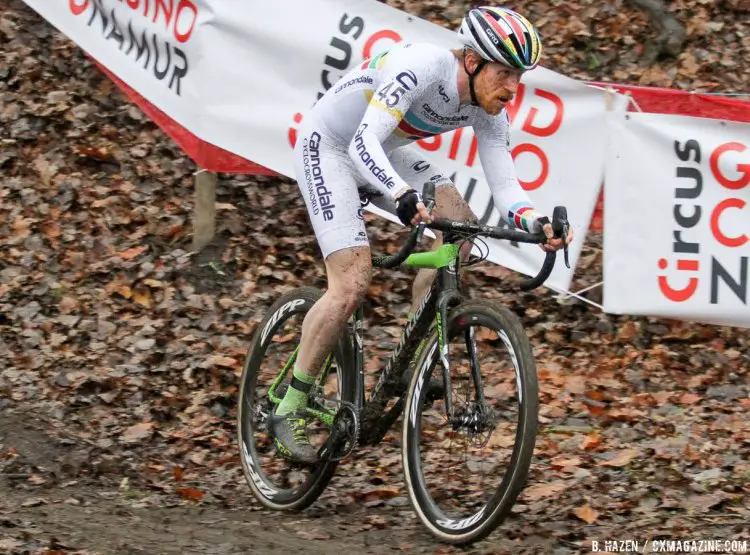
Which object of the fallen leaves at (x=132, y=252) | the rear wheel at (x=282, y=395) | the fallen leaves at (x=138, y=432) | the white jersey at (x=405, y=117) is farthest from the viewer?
the fallen leaves at (x=132, y=252)

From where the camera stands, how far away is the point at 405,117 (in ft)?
17.9

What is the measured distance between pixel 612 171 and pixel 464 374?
3.43 meters

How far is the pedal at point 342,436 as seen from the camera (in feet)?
18.2

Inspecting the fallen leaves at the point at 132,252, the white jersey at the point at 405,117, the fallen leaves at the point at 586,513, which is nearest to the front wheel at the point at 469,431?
the fallen leaves at the point at 586,513

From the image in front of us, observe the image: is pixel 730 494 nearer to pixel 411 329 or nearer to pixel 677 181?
pixel 411 329

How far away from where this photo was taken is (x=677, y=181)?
7926 mm

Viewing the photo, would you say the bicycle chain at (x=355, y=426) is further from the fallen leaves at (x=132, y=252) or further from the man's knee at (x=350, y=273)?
the fallen leaves at (x=132, y=252)

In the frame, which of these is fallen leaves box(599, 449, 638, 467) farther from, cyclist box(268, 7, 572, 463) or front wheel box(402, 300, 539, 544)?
cyclist box(268, 7, 572, 463)

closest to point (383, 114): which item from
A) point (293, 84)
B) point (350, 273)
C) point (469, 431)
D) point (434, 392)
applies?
point (350, 273)

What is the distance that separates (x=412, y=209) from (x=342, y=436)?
4.68ft

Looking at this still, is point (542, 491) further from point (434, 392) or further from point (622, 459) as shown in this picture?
point (434, 392)

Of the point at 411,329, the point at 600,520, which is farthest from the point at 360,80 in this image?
the point at 600,520

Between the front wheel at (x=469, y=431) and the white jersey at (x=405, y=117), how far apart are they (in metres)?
0.57

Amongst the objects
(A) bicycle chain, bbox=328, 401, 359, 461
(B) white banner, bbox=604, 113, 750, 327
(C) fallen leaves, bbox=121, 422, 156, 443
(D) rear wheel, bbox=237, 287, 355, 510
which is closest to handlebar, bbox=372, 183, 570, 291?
(A) bicycle chain, bbox=328, 401, 359, 461
